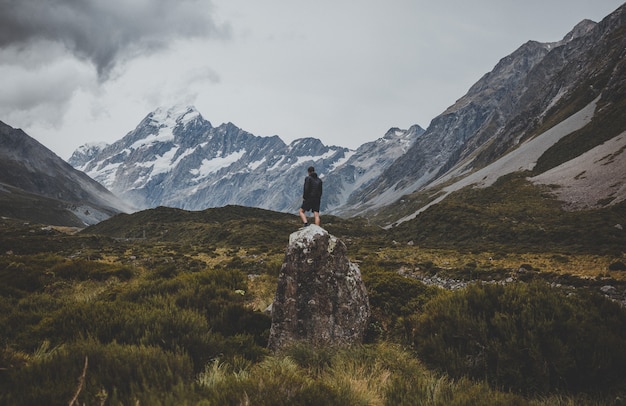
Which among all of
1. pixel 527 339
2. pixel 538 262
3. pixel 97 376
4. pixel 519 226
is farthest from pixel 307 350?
pixel 519 226

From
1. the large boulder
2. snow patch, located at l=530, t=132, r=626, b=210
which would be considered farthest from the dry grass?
snow patch, located at l=530, t=132, r=626, b=210

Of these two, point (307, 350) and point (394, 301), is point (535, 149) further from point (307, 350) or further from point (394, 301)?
point (307, 350)

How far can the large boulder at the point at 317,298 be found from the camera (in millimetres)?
8789

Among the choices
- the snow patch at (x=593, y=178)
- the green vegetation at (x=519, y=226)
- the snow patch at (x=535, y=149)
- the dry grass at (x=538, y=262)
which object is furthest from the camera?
the snow patch at (x=535, y=149)

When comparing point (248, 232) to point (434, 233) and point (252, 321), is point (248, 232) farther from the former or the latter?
point (252, 321)

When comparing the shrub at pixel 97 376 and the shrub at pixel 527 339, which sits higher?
the shrub at pixel 97 376

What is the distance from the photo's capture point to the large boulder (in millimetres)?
8789

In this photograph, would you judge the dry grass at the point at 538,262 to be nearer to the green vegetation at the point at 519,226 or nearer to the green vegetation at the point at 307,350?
the green vegetation at the point at 519,226

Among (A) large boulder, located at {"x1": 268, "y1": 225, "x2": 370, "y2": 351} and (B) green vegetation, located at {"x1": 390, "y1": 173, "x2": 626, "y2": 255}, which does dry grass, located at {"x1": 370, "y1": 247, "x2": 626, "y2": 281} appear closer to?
(B) green vegetation, located at {"x1": 390, "y1": 173, "x2": 626, "y2": 255}

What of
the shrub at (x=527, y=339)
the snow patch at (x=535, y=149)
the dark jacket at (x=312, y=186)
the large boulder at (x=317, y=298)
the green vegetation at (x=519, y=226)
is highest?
the snow patch at (x=535, y=149)

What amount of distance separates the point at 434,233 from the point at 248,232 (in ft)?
119

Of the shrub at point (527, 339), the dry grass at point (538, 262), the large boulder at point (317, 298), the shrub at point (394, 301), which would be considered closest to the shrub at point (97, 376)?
the large boulder at point (317, 298)

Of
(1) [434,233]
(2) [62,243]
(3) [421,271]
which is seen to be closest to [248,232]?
(2) [62,243]

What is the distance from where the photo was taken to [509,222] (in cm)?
5825
